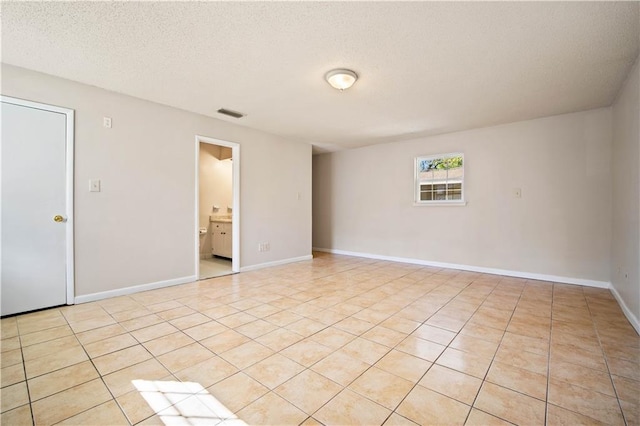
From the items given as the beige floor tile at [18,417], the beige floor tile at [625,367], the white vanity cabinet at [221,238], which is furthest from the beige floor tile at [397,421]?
the white vanity cabinet at [221,238]

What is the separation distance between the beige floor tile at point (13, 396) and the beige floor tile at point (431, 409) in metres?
2.06

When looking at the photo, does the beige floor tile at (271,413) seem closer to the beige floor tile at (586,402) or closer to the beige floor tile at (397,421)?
the beige floor tile at (397,421)

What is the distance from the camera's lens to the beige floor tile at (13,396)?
1.52m

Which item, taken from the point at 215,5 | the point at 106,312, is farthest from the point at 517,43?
the point at 106,312

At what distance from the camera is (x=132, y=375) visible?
181 centimetres

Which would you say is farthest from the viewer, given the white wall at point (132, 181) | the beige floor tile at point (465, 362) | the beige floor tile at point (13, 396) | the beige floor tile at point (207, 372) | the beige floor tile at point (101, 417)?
the white wall at point (132, 181)

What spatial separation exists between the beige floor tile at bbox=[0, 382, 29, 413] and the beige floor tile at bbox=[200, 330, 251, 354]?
98 centimetres

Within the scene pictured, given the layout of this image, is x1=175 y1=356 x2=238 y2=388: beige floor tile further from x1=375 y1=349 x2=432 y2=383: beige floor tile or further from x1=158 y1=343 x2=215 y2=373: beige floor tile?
x1=375 y1=349 x2=432 y2=383: beige floor tile

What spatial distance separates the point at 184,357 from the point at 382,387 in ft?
4.54

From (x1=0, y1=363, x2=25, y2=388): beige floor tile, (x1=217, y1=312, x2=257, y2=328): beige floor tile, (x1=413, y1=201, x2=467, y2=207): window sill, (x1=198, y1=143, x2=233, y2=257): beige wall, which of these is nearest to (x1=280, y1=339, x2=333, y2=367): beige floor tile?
(x1=217, y1=312, x2=257, y2=328): beige floor tile

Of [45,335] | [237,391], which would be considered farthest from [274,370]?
[45,335]

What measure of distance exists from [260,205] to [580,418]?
177 inches

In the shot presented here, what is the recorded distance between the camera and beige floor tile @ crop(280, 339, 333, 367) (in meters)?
2.00

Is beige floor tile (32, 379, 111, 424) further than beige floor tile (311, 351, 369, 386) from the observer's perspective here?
No
